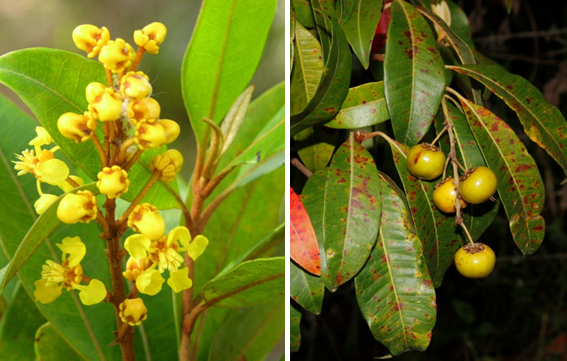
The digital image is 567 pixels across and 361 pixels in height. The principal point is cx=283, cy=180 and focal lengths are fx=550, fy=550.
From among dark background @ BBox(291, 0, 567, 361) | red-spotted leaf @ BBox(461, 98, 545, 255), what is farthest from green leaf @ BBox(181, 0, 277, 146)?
dark background @ BBox(291, 0, 567, 361)

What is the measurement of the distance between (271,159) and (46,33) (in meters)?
0.27

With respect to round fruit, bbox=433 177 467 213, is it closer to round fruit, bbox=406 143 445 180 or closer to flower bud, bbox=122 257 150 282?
round fruit, bbox=406 143 445 180

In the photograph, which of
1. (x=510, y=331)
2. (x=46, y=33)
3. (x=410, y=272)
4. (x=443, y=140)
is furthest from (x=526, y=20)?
(x=46, y=33)

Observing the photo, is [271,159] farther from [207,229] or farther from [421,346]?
[421,346]

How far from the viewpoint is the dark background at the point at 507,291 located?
1852 mm

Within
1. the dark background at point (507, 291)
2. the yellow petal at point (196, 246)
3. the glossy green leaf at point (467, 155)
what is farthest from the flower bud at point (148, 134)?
the dark background at point (507, 291)

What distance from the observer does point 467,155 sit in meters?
0.64

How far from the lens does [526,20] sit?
191 centimetres

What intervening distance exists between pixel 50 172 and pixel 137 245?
3.8 inches

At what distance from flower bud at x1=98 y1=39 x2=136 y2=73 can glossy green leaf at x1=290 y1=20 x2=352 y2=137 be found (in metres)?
0.19

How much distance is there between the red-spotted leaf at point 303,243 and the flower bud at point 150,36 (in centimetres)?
23

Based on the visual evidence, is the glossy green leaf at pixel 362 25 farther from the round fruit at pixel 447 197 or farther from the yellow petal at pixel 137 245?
the yellow petal at pixel 137 245

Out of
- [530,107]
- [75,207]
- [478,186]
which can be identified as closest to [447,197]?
[478,186]

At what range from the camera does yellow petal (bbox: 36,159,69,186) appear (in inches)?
18.2
